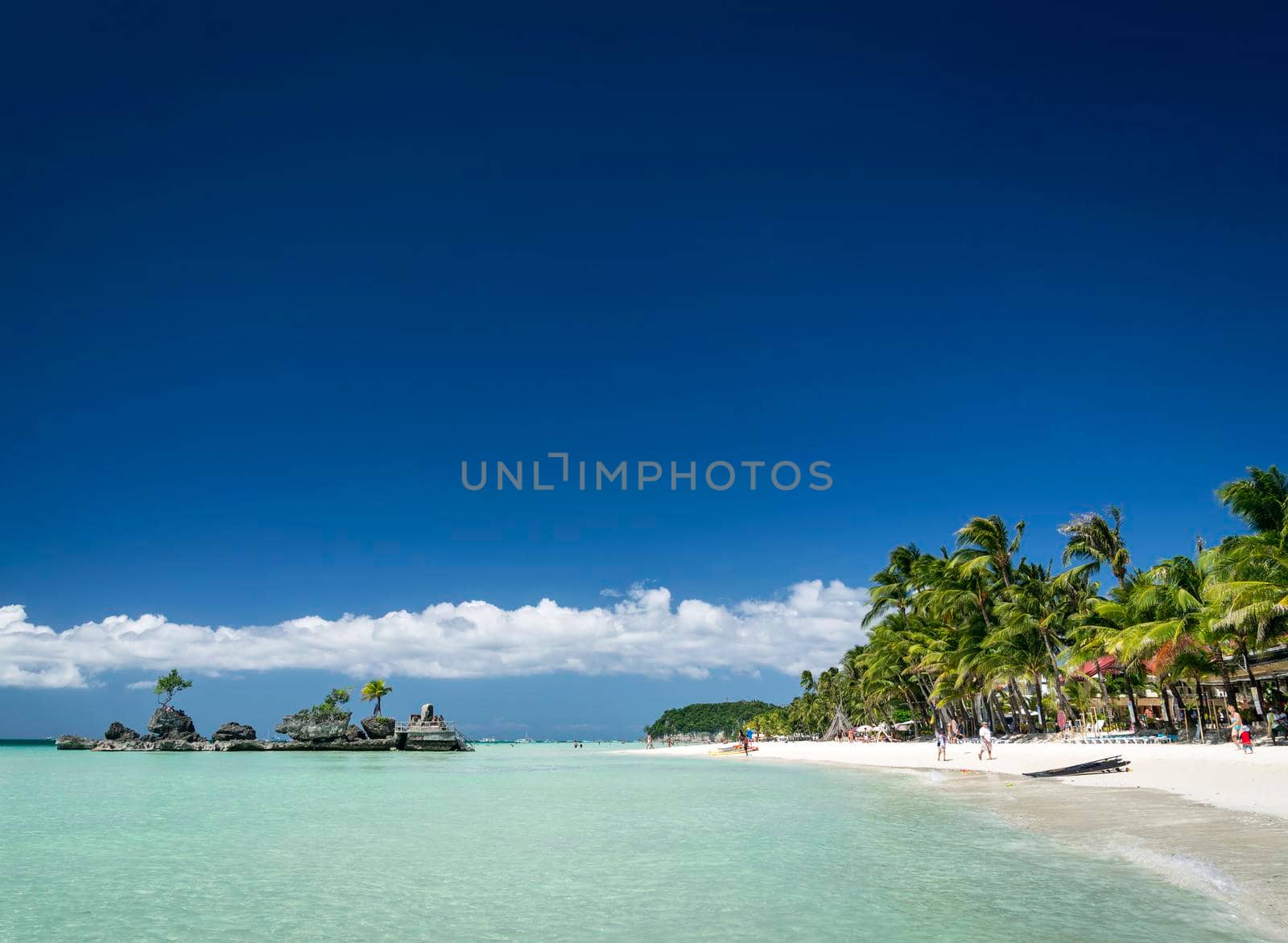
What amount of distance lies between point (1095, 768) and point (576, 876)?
18.5 m

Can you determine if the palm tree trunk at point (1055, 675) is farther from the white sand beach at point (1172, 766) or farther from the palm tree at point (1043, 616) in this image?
the white sand beach at point (1172, 766)

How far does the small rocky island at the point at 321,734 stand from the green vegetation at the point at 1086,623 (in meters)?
49.9

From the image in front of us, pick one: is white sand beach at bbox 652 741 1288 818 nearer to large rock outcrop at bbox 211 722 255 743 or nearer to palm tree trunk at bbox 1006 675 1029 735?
palm tree trunk at bbox 1006 675 1029 735

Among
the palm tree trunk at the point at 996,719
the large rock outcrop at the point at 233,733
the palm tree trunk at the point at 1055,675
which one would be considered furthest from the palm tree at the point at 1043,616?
the large rock outcrop at the point at 233,733

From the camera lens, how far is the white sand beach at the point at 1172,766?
1460cm

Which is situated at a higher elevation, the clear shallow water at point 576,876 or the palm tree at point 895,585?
the palm tree at point 895,585

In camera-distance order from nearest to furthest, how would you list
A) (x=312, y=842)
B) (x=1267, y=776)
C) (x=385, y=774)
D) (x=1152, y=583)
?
(x=312, y=842), (x=1267, y=776), (x=1152, y=583), (x=385, y=774)

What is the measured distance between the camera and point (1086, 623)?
30.5 metres

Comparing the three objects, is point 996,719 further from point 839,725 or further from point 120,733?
point 120,733

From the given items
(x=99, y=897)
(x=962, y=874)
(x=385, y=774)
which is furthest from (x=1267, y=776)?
(x=385, y=774)

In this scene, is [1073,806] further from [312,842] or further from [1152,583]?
[1152,583]

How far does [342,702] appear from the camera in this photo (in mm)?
94812

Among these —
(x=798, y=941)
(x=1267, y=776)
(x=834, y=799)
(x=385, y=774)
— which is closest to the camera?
(x=798, y=941)

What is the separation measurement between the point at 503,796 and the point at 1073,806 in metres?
15.0
